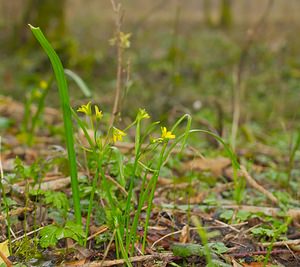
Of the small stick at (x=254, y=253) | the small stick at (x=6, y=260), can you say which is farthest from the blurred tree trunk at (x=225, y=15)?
the small stick at (x=6, y=260)

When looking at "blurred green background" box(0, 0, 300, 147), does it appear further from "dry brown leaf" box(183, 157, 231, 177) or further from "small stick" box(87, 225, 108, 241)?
"small stick" box(87, 225, 108, 241)

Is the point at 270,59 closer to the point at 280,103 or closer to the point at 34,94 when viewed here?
the point at 280,103

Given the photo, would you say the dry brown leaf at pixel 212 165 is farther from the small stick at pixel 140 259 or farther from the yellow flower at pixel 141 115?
the yellow flower at pixel 141 115

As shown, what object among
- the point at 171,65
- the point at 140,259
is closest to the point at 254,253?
the point at 140,259

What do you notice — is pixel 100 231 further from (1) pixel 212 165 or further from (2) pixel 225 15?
(2) pixel 225 15

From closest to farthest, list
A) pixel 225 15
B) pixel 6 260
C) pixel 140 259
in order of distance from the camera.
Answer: pixel 6 260, pixel 140 259, pixel 225 15

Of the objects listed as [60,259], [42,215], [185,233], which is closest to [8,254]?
[60,259]
